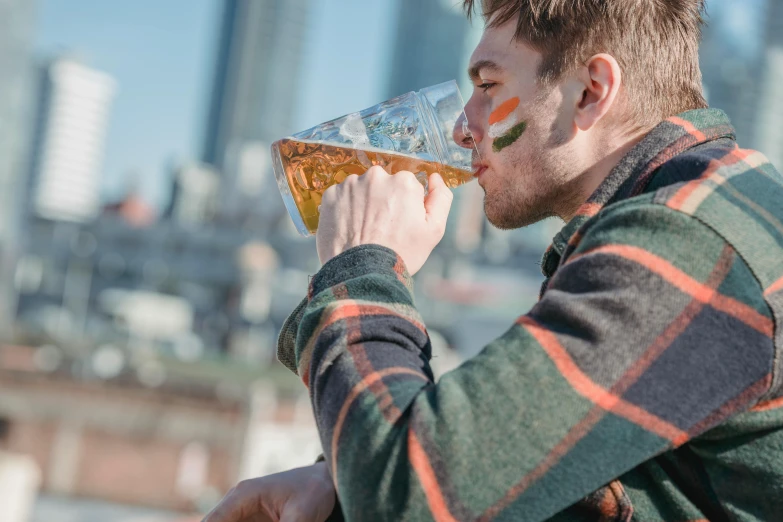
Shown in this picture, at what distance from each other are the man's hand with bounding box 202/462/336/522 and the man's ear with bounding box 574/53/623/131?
28.2 inches

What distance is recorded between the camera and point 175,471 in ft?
94.9

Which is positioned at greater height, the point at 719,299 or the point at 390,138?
the point at 390,138

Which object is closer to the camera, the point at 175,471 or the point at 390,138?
the point at 390,138

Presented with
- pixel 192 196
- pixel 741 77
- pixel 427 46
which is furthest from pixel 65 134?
pixel 741 77

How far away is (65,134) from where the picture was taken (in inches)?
7343

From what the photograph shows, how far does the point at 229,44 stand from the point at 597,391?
17255 cm

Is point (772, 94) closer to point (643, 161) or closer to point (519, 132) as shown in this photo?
point (519, 132)

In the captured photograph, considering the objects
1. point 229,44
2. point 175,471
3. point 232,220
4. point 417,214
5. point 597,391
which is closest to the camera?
point 597,391

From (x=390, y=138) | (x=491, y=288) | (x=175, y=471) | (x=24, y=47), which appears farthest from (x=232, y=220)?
(x=390, y=138)

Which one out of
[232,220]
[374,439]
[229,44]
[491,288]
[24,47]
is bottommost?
[374,439]

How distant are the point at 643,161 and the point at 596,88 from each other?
227mm

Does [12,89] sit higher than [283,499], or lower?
higher

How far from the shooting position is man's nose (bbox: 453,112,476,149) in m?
1.83

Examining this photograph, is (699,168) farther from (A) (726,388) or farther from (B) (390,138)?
(B) (390,138)
